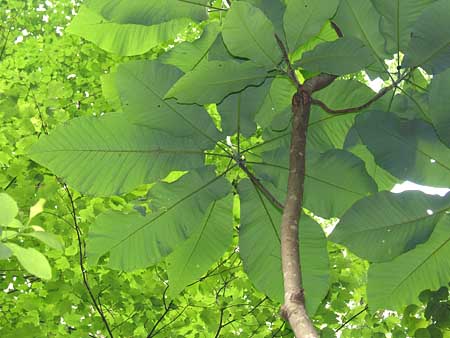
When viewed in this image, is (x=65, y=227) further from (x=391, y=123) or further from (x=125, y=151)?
(x=391, y=123)

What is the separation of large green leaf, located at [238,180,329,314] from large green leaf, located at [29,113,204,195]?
179 millimetres

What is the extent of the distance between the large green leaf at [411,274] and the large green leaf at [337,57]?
0.40 metres

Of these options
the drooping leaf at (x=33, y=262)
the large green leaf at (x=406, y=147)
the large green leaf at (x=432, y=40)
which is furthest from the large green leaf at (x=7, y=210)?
the large green leaf at (x=432, y=40)

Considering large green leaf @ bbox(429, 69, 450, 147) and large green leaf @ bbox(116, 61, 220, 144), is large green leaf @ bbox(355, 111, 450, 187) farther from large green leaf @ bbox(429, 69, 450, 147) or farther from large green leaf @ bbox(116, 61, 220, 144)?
large green leaf @ bbox(116, 61, 220, 144)

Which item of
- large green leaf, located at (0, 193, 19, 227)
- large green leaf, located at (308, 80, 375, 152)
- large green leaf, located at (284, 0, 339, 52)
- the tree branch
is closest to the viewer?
the tree branch

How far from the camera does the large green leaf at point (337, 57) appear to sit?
108 centimetres

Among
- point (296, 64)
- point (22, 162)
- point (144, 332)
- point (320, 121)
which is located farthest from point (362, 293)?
point (296, 64)

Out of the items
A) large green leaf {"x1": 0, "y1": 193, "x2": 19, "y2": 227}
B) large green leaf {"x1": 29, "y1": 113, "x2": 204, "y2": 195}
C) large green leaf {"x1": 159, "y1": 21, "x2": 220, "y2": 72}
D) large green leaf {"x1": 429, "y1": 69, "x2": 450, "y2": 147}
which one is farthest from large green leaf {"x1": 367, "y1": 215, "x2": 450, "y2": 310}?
large green leaf {"x1": 0, "y1": 193, "x2": 19, "y2": 227}

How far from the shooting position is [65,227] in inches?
153

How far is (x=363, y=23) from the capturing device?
1.21m

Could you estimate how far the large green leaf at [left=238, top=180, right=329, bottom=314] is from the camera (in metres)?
1.28

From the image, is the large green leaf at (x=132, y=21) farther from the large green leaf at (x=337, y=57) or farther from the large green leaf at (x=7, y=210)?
the large green leaf at (x=7, y=210)

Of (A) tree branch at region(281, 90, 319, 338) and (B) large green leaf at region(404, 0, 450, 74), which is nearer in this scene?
(A) tree branch at region(281, 90, 319, 338)

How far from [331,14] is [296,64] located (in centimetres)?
11
